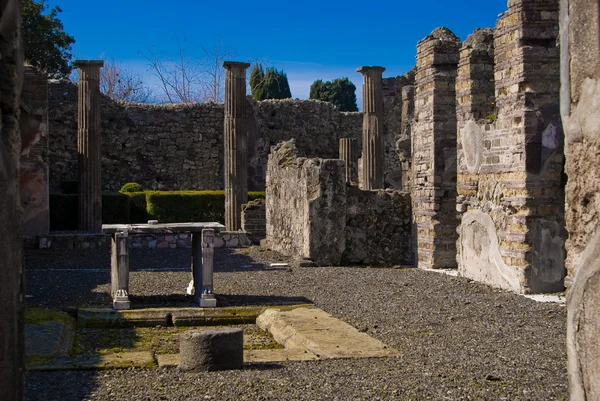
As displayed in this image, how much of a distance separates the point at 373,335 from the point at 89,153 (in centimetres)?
1149

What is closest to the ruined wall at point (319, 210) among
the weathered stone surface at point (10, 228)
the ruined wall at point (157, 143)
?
the weathered stone surface at point (10, 228)

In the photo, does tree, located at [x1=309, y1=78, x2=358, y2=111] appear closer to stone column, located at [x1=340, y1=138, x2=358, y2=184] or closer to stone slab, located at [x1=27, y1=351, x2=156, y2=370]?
stone column, located at [x1=340, y1=138, x2=358, y2=184]

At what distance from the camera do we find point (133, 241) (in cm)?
1521

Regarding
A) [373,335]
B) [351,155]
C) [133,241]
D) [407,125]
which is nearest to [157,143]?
[351,155]

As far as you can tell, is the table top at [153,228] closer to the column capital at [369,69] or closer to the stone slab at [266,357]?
the stone slab at [266,357]

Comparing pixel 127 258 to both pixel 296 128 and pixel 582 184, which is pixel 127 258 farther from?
pixel 296 128

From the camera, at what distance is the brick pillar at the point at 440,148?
10961 millimetres

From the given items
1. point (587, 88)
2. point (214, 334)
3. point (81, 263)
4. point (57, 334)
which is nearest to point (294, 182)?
point (81, 263)

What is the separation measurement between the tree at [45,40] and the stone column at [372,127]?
26.8 feet

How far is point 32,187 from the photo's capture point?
15.0 meters

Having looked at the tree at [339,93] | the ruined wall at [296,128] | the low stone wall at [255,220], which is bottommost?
the low stone wall at [255,220]

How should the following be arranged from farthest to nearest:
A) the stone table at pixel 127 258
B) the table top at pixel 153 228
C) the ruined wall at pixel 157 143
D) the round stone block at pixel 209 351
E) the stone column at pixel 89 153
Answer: the ruined wall at pixel 157 143, the stone column at pixel 89 153, the table top at pixel 153 228, the stone table at pixel 127 258, the round stone block at pixel 209 351

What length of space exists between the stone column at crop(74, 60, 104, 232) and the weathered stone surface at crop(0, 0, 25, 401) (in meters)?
14.5

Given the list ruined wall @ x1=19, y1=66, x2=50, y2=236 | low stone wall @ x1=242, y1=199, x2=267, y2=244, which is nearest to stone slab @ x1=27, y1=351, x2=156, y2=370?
ruined wall @ x1=19, y1=66, x2=50, y2=236
